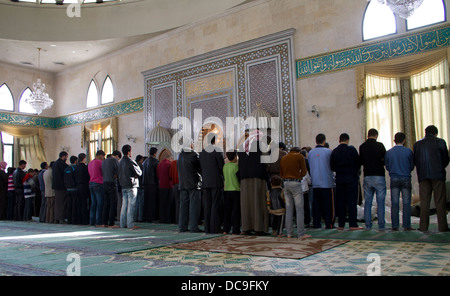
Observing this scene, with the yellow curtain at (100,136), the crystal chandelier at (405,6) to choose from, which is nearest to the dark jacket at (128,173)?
the crystal chandelier at (405,6)

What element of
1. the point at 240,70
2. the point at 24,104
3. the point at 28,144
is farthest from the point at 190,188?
the point at 24,104

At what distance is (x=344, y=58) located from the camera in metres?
8.12

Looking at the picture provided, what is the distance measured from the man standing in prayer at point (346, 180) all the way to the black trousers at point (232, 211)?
54.0 inches

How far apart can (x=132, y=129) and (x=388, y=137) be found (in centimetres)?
784

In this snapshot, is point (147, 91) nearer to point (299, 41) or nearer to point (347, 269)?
point (299, 41)

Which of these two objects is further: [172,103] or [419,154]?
[172,103]

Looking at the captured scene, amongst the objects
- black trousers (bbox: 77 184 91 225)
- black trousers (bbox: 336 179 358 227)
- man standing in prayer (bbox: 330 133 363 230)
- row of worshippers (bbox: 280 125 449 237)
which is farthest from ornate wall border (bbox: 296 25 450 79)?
black trousers (bbox: 77 184 91 225)

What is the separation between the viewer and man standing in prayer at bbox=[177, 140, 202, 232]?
5.84 metres

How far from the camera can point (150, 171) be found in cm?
761

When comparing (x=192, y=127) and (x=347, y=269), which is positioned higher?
(x=192, y=127)

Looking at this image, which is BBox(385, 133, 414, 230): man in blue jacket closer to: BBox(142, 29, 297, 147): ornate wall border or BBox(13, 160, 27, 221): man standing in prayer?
BBox(142, 29, 297, 147): ornate wall border

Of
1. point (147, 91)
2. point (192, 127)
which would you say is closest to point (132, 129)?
point (147, 91)

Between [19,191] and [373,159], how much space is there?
833cm

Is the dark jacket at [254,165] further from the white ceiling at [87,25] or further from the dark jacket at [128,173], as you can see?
the white ceiling at [87,25]
